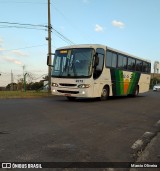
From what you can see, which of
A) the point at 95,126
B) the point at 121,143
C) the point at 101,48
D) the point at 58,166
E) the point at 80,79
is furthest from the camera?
the point at 101,48

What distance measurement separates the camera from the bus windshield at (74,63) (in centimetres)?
1758

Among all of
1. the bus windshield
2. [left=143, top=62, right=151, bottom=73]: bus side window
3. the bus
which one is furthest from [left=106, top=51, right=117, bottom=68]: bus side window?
[left=143, top=62, right=151, bottom=73]: bus side window

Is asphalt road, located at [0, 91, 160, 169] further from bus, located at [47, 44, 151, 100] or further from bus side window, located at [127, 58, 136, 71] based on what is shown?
bus side window, located at [127, 58, 136, 71]

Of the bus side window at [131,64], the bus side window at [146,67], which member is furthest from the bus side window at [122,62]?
the bus side window at [146,67]

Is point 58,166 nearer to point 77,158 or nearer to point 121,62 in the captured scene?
point 77,158

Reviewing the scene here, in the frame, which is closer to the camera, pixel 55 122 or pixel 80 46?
pixel 55 122

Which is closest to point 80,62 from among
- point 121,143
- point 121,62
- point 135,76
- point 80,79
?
point 80,79

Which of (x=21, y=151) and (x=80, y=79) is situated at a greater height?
(x=80, y=79)

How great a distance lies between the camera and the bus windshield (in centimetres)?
1758

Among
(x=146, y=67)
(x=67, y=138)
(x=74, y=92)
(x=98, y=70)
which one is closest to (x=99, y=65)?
(x=98, y=70)

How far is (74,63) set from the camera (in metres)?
17.8

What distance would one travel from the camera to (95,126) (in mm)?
9078

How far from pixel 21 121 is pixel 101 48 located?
10.1 m

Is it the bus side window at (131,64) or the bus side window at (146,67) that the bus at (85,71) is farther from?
the bus side window at (146,67)
